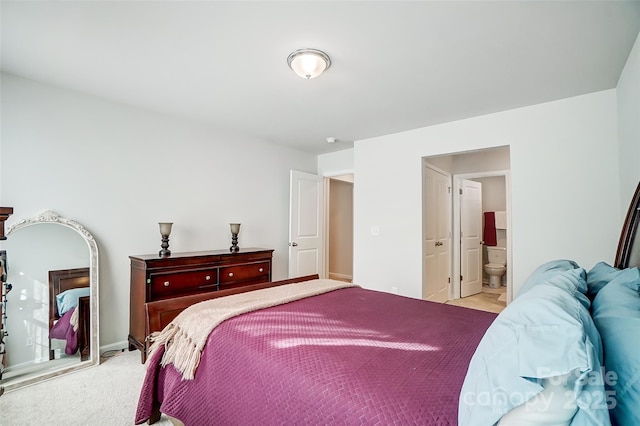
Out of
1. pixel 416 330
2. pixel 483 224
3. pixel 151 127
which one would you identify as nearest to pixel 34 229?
pixel 151 127

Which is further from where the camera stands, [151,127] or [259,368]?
[151,127]

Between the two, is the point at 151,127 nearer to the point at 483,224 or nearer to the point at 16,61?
the point at 16,61

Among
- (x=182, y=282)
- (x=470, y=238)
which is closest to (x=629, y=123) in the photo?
(x=470, y=238)

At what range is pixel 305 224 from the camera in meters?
4.81

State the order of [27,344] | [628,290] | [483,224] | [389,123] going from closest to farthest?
[628,290], [27,344], [389,123], [483,224]

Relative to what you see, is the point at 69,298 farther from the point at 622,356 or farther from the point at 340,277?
the point at 340,277

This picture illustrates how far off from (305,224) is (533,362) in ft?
13.6

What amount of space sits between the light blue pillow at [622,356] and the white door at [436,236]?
2883mm

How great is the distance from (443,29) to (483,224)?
201 inches

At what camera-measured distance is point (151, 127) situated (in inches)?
130

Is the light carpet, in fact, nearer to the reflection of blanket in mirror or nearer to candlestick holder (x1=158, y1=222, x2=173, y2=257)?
the reflection of blanket in mirror

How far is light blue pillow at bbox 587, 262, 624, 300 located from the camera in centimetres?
138

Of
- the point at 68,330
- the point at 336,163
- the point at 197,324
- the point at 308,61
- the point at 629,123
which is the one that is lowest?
the point at 68,330

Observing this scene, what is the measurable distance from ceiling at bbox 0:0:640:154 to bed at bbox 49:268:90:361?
1708 mm
